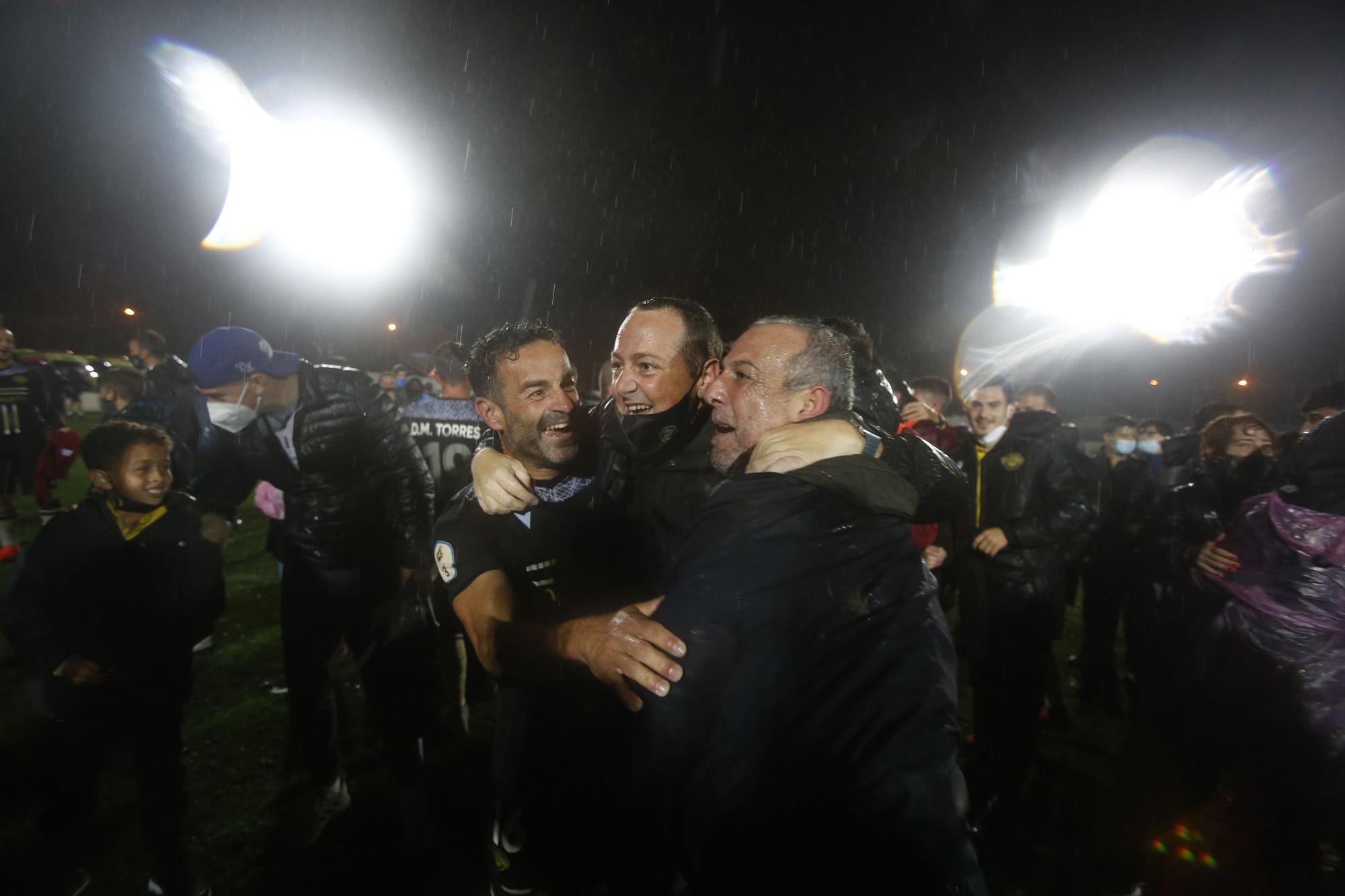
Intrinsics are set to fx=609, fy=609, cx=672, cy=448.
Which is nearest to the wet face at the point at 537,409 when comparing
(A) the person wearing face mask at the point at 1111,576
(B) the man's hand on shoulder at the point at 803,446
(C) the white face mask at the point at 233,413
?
(B) the man's hand on shoulder at the point at 803,446

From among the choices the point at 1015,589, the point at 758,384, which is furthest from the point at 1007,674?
the point at 758,384

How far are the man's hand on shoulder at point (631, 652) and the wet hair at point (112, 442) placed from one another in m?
2.59

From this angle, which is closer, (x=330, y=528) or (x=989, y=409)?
(x=330, y=528)

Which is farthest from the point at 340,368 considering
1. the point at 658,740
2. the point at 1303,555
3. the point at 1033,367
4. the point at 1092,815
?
the point at 1033,367

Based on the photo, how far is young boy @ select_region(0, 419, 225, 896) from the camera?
2.48 meters

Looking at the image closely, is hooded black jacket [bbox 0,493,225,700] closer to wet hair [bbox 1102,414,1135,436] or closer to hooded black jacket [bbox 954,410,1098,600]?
hooded black jacket [bbox 954,410,1098,600]

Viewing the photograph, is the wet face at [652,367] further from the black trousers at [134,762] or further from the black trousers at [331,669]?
the black trousers at [134,762]

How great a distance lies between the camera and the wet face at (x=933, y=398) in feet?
16.9

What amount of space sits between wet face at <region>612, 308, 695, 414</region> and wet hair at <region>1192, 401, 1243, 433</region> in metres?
4.61

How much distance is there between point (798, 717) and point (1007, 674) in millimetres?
3157

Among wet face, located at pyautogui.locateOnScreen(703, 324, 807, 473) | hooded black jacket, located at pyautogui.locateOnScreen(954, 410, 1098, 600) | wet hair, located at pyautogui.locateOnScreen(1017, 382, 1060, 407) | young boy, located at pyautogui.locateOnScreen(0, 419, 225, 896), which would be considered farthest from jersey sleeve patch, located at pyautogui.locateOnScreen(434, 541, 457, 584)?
wet hair, located at pyautogui.locateOnScreen(1017, 382, 1060, 407)

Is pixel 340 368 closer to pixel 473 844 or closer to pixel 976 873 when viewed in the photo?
pixel 473 844

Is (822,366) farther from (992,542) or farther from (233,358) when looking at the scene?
(233,358)

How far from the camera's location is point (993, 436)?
13.4 ft
